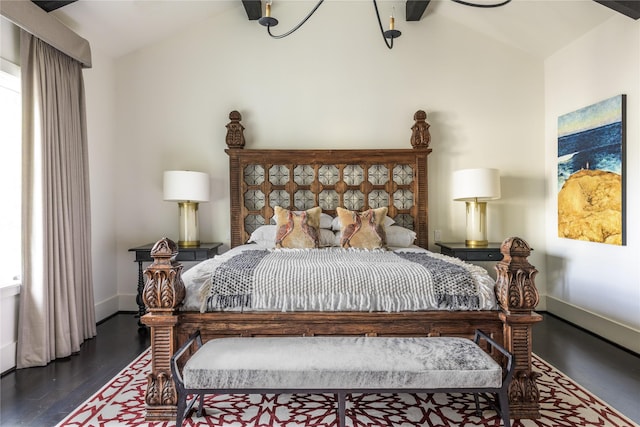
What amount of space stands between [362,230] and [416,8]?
2403mm

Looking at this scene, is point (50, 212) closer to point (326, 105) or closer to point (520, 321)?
point (326, 105)

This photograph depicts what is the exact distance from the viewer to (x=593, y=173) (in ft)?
11.0

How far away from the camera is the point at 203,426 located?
1.92 m

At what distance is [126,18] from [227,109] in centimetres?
122

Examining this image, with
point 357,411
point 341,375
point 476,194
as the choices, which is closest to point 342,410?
point 341,375

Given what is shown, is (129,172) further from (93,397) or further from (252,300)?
(252,300)

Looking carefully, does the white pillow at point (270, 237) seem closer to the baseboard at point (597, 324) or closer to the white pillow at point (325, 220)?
the white pillow at point (325, 220)

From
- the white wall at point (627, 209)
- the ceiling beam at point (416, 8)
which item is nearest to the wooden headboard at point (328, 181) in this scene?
the ceiling beam at point (416, 8)

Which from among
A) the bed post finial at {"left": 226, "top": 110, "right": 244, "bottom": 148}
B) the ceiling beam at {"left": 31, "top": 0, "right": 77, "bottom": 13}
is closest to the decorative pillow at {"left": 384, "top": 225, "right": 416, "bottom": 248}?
the bed post finial at {"left": 226, "top": 110, "right": 244, "bottom": 148}

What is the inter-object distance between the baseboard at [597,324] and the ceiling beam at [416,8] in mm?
3354

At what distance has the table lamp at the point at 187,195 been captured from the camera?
363cm

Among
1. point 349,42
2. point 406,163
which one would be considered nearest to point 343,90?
point 349,42

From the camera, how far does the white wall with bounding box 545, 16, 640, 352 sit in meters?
2.96

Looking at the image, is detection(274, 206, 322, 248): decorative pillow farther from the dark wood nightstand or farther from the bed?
the dark wood nightstand
